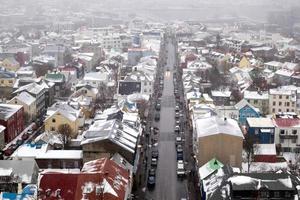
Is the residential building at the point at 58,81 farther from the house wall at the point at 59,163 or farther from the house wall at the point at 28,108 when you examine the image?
the house wall at the point at 59,163

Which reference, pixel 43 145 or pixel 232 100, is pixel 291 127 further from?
pixel 43 145

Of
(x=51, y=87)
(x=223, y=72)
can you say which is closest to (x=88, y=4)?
(x=223, y=72)

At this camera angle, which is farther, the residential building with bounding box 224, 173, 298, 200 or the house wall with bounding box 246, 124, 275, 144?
the house wall with bounding box 246, 124, 275, 144

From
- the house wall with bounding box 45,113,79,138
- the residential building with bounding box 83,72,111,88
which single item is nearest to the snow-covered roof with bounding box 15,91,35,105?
the house wall with bounding box 45,113,79,138

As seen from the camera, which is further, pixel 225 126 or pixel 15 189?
pixel 225 126

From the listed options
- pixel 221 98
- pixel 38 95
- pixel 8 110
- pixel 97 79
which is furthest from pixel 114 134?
pixel 97 79

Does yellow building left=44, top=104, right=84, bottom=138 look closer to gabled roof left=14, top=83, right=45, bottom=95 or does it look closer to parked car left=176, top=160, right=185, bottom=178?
gabled roof left=14, top=83, right=45, bottom=95
